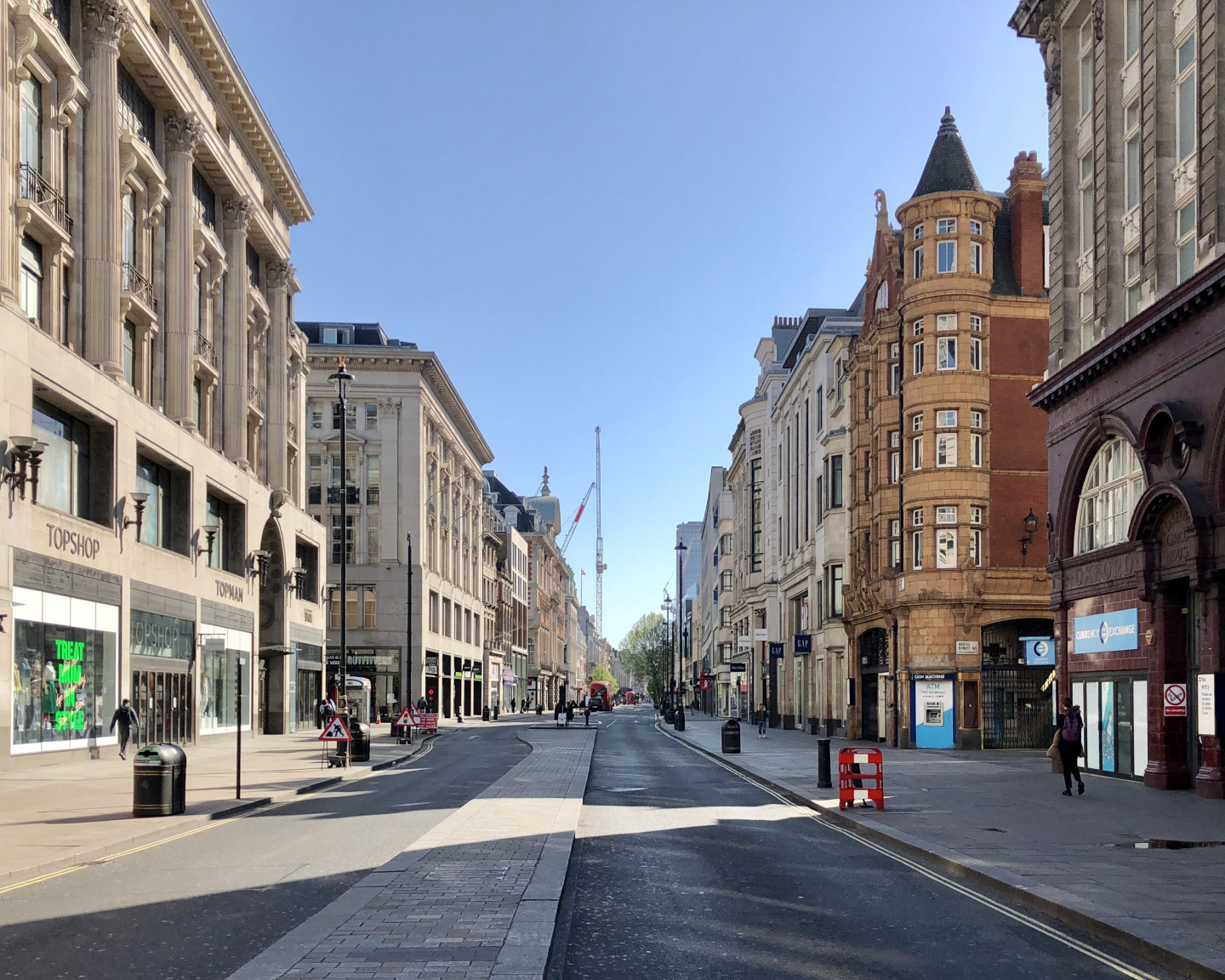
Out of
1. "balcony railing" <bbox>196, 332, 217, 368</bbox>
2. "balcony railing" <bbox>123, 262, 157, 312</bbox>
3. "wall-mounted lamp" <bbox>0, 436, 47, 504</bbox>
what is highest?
"balcony railing" <bbox>123, 262, 157, 312</bbox>

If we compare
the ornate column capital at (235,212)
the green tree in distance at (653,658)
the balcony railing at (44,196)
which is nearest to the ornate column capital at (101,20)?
the balcony railing at (44,196)

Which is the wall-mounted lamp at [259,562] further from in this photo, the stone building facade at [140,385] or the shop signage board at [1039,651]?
the shop signage board at [1039,651]

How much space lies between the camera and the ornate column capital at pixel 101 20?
115ft

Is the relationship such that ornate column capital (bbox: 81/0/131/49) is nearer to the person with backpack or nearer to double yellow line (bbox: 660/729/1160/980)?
double yellow line (bbox: 660/729/1160/980)

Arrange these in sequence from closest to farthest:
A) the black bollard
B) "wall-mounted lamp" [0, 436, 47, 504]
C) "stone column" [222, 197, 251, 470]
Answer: the black bollard < "wall-mounted lamp" [0, 436, 47, 504] < "stone column" [222, 197, 251, 470]

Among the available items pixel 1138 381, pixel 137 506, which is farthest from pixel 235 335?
pixel 1138 381

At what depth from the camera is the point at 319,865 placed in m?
13.8

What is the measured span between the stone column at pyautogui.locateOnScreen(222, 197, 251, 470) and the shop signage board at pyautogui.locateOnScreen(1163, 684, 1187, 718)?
114 ft

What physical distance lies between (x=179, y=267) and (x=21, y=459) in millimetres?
15697

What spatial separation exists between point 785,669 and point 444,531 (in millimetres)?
30899

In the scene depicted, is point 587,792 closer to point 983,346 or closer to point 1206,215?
point 1206,215

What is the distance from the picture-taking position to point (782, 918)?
421 inches

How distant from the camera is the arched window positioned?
2797 cm

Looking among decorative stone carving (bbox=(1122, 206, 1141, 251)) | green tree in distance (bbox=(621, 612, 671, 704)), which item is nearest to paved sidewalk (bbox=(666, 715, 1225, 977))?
decorative stone carving (bbox=(1122, 206, 1141, 251))
